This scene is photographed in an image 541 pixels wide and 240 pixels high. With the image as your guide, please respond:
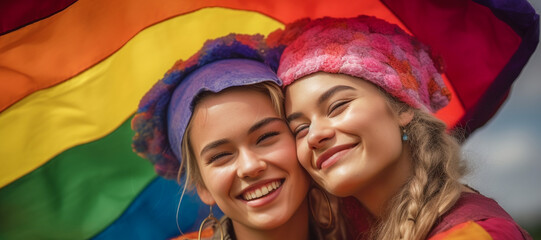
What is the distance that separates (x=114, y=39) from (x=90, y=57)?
19 cm

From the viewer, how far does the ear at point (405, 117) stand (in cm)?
298

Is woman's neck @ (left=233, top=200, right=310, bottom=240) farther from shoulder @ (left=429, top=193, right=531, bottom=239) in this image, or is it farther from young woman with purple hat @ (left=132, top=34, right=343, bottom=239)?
shoulder @ (left=429, top=193, right=531, bottom=239)

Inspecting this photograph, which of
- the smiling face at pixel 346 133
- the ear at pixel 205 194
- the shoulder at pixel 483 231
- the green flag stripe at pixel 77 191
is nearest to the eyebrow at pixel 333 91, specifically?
the smiling face at pixel 346 133

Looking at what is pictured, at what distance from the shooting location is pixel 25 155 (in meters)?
3.61

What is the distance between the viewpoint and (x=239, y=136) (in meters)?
3.06

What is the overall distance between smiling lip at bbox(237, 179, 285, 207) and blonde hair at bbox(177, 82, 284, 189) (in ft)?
1.18

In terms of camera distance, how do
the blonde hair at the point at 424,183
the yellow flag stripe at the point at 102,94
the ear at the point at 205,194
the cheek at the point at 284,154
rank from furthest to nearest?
the yellow flag stripe at the point at 102,94
the ear at the point at 205,194
the cheek at the point at 284,154
the blonde hair at the point at 424,183

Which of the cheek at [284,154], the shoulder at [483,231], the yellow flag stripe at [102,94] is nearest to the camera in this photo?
the shoulder at [483,231]

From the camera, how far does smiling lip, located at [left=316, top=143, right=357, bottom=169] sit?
2867mm

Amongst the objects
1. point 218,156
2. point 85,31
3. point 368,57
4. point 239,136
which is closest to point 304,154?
point 239,136

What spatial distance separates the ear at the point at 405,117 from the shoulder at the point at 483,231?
1.99ft

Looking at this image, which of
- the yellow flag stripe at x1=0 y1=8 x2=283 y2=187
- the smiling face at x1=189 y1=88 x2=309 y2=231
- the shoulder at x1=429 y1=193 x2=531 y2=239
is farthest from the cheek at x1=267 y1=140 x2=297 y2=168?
the yellow flag stripe at x1=0 y1=8 x2=283 y2=187

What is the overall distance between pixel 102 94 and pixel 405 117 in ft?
6.19

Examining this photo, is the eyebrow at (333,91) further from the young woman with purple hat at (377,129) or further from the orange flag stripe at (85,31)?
the orange flag stripe at (85,31)
